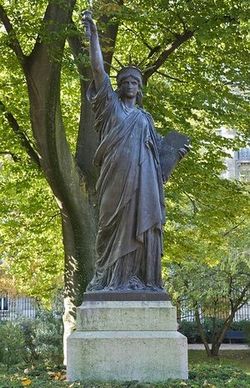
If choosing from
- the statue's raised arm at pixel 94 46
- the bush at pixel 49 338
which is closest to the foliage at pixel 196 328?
the bush at pixel 49 338

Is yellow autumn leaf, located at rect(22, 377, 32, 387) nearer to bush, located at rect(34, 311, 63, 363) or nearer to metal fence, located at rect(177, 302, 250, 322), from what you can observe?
bush, located at rect(34, 311, 63, 363)

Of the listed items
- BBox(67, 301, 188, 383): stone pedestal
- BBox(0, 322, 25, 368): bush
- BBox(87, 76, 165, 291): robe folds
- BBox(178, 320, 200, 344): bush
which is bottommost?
BBox(178, 320, 200, 344): bush

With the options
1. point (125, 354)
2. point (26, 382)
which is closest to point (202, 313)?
point (125, 354)

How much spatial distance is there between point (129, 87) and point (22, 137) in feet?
22.7

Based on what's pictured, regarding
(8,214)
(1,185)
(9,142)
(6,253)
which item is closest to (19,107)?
(9,142)

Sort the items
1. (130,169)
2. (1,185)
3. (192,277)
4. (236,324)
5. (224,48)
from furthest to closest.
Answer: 1. (236,324)
2. (192,277)
3. (1,185)
4. (224,48)
5. (130,169)

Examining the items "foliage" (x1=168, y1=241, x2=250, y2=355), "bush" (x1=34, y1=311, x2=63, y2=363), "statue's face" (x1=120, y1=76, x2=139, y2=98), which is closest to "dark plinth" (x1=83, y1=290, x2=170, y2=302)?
"statue's face" (x1=120, y1=76, x2=139, y2=98)

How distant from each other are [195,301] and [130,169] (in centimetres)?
1814

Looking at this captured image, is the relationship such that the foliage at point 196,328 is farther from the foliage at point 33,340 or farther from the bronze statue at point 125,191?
the bronze statue at point 125,191

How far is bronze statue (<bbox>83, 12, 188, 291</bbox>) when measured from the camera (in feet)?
22.7

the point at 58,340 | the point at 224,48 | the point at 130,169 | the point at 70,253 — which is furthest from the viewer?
the point at 58,340

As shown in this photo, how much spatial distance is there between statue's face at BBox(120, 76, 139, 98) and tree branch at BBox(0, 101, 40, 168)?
21.4ft

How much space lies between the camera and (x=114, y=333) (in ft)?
21.7

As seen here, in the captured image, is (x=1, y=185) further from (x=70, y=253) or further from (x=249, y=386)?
(x=249, y=386)
